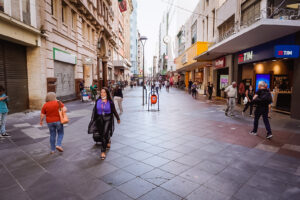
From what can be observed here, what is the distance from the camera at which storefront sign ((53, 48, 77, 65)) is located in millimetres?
13431

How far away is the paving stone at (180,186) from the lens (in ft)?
10.6

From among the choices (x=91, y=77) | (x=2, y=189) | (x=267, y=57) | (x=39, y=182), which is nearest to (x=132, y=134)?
(x=39, y=182)

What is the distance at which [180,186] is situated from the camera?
342 centimetres

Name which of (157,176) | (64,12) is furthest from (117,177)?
(64,12)

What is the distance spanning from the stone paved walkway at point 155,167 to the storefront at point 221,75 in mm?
12760

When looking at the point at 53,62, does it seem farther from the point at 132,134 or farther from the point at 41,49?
the point at 132,134

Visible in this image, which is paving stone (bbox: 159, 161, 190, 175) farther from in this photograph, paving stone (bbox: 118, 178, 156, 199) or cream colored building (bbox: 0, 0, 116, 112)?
cream colored building (bbox: 0, 0, 116, 112)

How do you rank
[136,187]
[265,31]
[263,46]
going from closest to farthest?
[136,187], [265,31], [263,46]

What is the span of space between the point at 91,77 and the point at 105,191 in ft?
63.9

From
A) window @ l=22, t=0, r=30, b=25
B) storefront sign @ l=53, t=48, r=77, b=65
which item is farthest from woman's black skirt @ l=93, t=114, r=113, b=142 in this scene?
storefront sign @ l=53, t=48, r=77, b=65

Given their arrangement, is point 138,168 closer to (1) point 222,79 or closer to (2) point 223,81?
(2) point 223,81

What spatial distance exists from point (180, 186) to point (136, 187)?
0.77 m

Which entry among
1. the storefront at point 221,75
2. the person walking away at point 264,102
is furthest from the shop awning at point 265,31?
the storefront at point 221,75

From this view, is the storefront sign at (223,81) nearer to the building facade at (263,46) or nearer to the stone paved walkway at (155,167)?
the building facade at (263,46)
